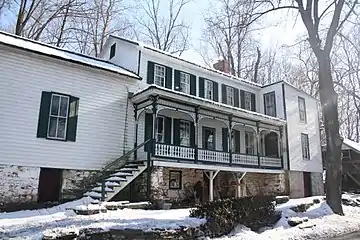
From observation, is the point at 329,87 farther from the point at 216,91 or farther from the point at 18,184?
the point at 18,184

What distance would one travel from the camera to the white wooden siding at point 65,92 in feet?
39.7

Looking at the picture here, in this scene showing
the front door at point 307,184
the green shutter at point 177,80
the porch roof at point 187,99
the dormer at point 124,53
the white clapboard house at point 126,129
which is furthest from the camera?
the front door at point 307,184

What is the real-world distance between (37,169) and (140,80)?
6775 millimetres

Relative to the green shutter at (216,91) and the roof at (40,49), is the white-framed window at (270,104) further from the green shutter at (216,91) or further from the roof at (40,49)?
the roof at (40,49)

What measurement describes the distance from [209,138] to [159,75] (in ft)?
16.3

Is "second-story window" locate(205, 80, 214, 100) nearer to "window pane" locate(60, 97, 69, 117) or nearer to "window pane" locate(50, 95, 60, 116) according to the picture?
"window pane" locate(60, 97, 69, 117)

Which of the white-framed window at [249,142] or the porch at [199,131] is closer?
the porch at [199,131]

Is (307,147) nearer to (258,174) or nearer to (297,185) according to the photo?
(297,185)

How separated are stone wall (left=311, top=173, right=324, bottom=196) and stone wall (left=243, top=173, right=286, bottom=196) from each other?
13.5ft

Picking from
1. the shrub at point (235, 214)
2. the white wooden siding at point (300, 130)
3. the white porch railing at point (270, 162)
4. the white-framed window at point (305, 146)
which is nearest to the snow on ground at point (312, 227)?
the shrub at point (235, 214)

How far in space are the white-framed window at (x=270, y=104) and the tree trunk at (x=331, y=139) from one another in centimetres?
751

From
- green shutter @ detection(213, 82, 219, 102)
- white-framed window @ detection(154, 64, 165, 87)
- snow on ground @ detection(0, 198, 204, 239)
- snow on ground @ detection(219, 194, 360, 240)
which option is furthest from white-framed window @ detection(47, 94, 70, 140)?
green shutter @ detection(213, 82, 219, 102)

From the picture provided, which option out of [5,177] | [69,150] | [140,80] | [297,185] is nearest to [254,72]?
[297,185]

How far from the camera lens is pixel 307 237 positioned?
9.77 m
